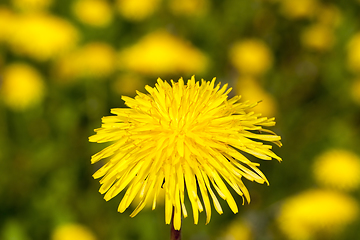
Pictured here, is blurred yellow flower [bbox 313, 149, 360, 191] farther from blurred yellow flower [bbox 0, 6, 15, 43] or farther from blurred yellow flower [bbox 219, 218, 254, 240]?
blurred yellow flower [bbox 0, 6, 15, 43]

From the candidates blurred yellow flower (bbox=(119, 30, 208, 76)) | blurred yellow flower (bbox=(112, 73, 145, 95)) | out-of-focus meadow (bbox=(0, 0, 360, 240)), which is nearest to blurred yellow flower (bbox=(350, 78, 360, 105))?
out-of-focus meadow (bbox=(0, 0, 360, 240))

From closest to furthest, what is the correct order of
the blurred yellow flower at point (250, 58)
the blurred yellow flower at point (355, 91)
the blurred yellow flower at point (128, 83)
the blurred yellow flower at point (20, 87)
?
the blurred yellow flower at point (20, 87) → the blurred yellow flower at point (128, 83) → the blurred yellow flower at point (355, 91) → the blurred yellow flower at point (250, 58)

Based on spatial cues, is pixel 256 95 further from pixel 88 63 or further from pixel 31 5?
pixel 31 5

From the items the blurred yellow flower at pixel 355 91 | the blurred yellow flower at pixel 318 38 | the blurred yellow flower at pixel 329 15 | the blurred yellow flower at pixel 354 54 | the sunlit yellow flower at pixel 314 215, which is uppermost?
the blurred yellow flower at pixel 329 15

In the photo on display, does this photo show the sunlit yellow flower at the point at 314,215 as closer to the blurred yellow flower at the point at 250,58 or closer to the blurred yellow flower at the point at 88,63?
the blurred yellow flower at the point at 250,58

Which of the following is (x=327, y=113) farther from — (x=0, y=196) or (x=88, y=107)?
(x=0, y=196)

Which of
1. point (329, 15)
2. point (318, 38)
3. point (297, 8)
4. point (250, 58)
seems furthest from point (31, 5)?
point (329, 15)

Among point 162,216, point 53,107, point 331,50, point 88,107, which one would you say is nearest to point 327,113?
point 331,50

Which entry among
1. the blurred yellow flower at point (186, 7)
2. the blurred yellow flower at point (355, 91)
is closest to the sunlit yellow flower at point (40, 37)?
the blurred yellow flower at point (186, 7)
